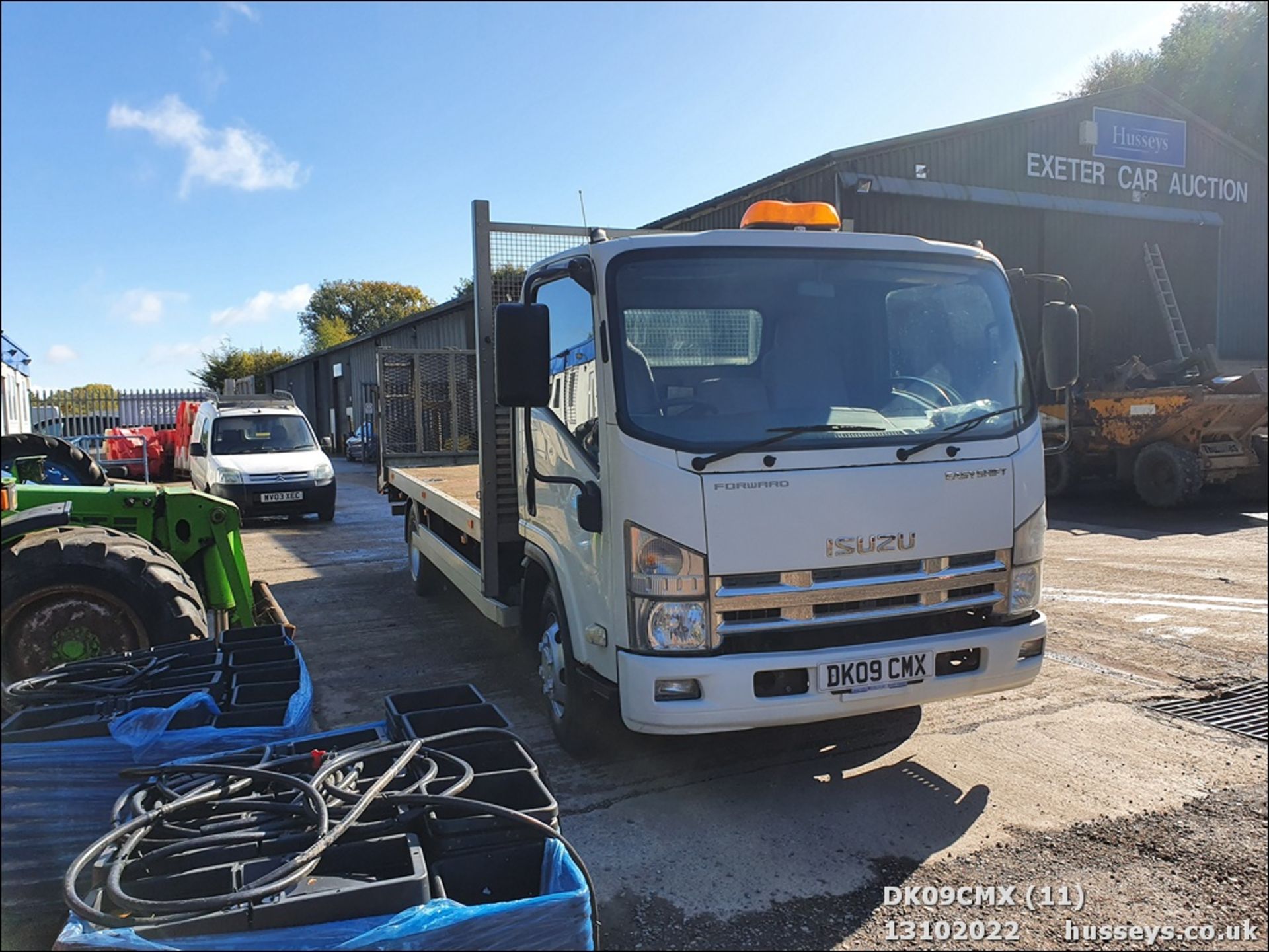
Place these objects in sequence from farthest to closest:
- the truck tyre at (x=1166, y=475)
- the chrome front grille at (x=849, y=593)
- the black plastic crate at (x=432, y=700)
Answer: the truck tyre at (x=1166, y=475) < the chrome front grille at (x=849, y=593) < the black plastic crate at (x=432, y=700)

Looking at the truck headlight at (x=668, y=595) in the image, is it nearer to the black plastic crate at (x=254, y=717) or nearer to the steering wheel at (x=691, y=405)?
the steering wheel at (x=691, y=405)

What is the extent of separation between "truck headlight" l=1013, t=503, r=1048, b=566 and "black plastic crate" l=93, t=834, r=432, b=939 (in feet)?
9.39

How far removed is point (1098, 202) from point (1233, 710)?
1588 centimetres

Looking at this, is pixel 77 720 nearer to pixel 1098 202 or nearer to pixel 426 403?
pixel 426 403

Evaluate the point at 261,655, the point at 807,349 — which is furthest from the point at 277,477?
the point at 807,349

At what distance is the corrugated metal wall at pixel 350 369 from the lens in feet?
67.5

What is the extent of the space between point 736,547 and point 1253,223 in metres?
22.4

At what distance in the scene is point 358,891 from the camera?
203 centimetres

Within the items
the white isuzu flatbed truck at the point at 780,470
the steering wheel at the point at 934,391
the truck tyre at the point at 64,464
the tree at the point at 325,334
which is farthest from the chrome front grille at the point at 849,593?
the tree at the point at 325,334

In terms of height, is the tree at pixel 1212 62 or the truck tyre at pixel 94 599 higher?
the tree at pixel 1212 62

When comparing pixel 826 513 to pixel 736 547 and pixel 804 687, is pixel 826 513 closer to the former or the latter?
pixel 736 547

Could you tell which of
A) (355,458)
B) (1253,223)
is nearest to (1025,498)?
(1253,223)

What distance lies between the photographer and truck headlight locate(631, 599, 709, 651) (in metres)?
3.52

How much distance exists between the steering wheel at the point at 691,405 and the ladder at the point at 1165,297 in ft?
61.5
